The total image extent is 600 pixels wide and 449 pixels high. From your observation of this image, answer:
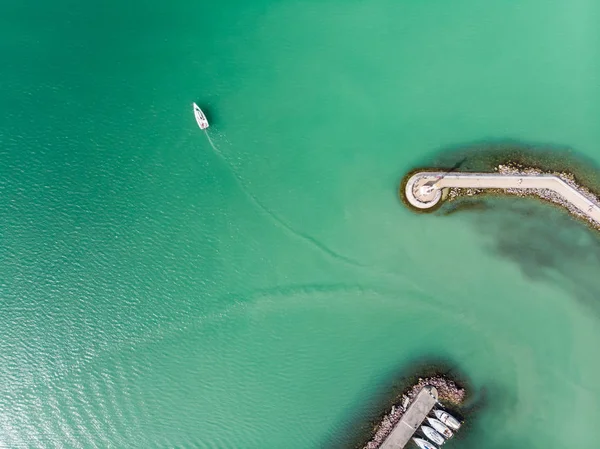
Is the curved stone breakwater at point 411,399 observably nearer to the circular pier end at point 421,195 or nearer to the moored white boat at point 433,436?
the moored white boat at point 433,436

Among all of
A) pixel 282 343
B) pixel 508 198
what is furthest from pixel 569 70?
pixel 282 343

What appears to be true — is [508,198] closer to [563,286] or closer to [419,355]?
[563,286]

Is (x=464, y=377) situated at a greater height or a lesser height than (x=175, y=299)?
greater

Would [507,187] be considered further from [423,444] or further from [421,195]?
[423,444]

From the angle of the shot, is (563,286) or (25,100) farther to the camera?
(25,100)

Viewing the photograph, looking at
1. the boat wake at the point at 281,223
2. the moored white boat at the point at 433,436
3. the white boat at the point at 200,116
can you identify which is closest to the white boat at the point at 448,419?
the moored white boat at the point at 433,436
